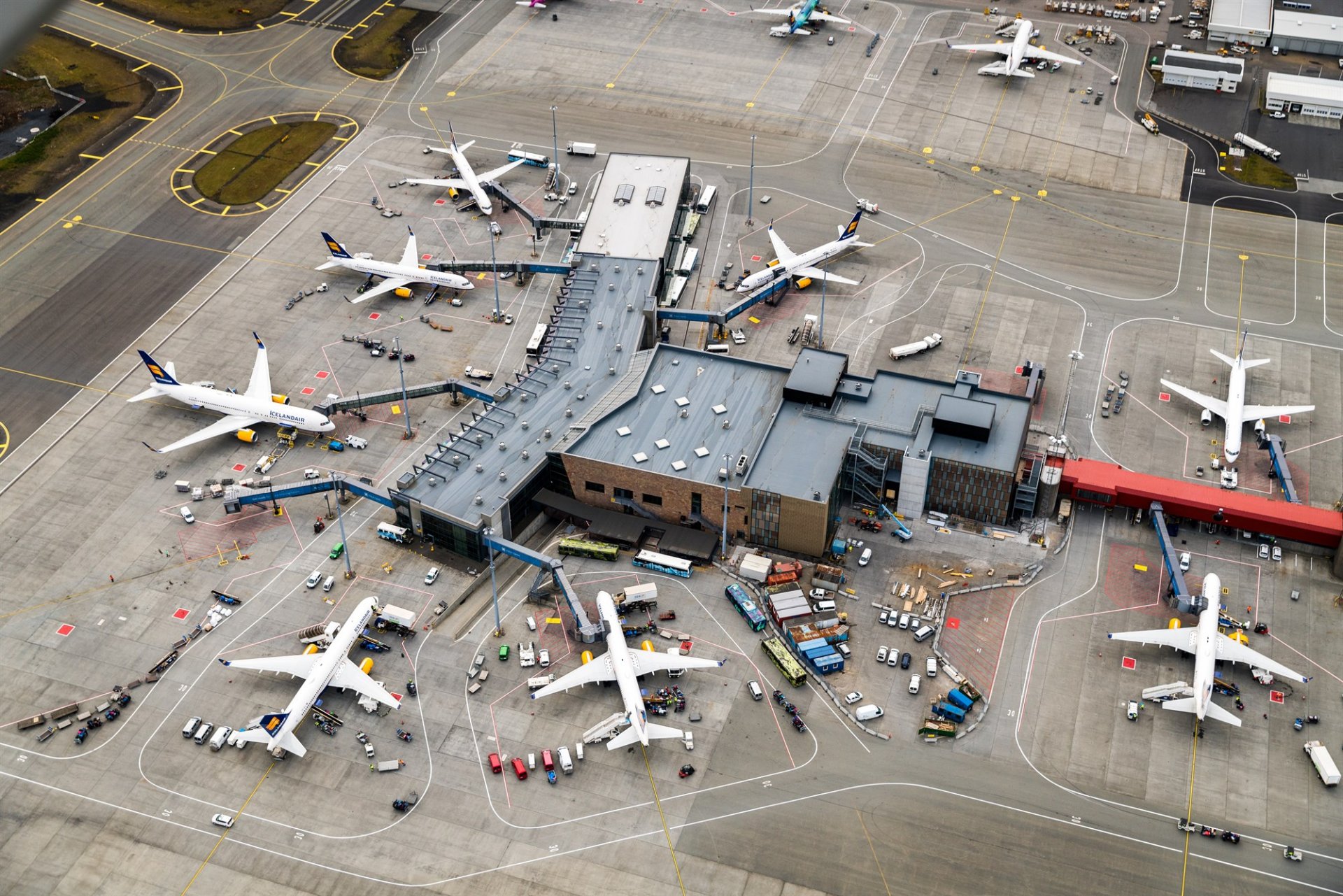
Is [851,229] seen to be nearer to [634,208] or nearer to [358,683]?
[634,208]

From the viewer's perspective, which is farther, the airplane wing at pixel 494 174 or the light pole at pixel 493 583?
the airplane wing at pixel 494 174

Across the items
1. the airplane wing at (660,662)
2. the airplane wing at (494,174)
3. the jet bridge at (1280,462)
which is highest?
the airplane wing at (494,174)

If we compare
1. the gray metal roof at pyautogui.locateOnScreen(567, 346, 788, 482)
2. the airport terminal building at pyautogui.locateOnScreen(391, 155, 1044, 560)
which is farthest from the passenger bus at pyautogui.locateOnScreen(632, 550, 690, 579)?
the gray metal roof at pyautogui.locateOnScreen(567, 346, 788, 482)

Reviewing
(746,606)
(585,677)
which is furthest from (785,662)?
(585,677)

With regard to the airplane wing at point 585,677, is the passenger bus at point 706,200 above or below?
above

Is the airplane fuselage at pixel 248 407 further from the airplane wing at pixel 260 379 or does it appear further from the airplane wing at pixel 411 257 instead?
the airplane wing at pixel 411 257

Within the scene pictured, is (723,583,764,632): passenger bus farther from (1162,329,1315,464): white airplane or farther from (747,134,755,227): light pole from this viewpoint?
(747,134,755,227): light pole

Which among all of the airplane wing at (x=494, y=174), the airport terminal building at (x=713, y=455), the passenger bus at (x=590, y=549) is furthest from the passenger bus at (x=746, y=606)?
the airplane wing at (x=494, y=174)
